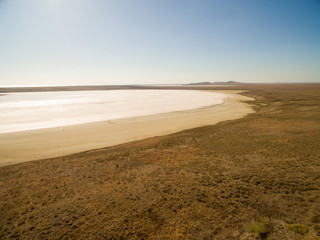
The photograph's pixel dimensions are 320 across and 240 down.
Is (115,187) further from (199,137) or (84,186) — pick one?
(199,137)

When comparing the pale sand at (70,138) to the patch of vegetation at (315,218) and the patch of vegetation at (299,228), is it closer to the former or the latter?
the patch of vegetation at (299,228)

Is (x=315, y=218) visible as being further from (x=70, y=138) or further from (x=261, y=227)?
(x=70, y=138)

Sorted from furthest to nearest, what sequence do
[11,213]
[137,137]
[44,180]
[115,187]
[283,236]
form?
1. [137,137]
2. [44,180]
3. [115,187]
4. [11,213]
5. [283,236]

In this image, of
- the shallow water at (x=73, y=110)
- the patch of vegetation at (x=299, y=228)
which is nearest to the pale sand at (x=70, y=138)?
the shallow water at (x=73, y=110)

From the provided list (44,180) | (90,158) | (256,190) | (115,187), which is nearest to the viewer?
(256,190)

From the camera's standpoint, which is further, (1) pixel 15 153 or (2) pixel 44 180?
(1) pixel 15 153

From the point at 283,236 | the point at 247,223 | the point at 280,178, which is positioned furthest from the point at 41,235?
the point at 280,178

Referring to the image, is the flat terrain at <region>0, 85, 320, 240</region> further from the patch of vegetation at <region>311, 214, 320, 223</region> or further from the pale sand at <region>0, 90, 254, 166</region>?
the pale sand at <region>0, 90, 254, 166</region>
